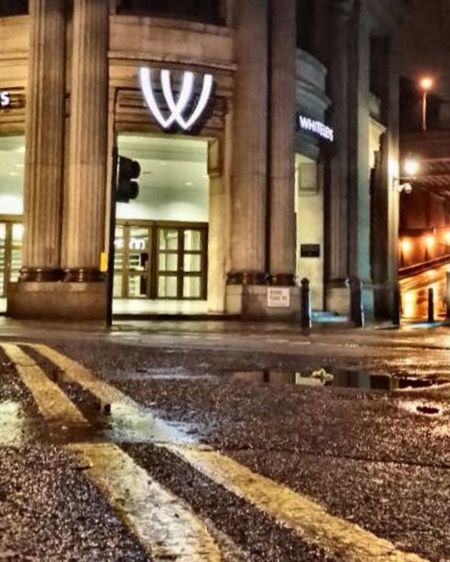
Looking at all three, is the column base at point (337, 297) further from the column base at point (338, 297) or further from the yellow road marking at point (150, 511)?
the yellow road marking at point (150, 511)

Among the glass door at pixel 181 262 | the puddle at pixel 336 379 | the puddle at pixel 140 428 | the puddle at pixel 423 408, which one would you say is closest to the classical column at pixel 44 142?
the glass door at pixel 181 262

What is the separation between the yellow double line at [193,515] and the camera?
3.17 metres

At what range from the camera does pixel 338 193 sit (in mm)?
31750

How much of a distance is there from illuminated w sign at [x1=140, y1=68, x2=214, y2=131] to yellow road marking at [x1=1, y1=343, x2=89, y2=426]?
16714 mm

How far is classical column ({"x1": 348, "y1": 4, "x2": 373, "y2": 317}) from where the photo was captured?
3272 cm

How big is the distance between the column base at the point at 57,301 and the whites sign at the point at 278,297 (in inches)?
199

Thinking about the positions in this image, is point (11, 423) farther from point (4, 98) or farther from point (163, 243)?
point (163, 243)

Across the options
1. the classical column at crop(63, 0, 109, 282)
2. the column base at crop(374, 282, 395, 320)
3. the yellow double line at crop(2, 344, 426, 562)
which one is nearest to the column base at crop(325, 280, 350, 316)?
the column base at crop(374, 282, 395, 320)

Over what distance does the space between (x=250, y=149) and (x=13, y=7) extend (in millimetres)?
9412

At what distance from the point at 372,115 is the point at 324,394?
99.6 ft

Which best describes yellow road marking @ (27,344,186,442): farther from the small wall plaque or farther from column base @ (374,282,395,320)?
column base @ (374,282,395,320)

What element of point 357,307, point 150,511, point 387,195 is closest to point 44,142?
point 357,307

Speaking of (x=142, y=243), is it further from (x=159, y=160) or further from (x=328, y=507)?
(x=328, y=507)

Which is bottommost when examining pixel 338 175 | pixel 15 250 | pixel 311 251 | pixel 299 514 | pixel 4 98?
pixel 299 514
